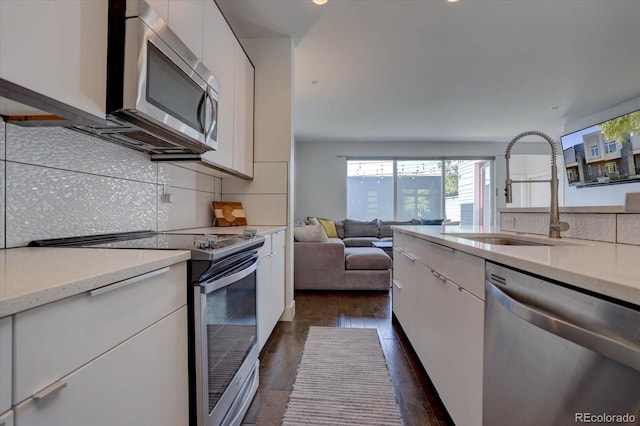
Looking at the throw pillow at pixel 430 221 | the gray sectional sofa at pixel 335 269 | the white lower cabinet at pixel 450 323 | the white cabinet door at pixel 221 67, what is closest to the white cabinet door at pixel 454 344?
the white lower cabinet at pixel 450 323

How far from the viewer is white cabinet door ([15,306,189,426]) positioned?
0.55 m

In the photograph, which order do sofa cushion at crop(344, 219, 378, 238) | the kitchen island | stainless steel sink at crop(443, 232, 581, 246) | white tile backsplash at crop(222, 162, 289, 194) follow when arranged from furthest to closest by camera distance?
sofa cushion at crop(344, 219, 378, 238), white tile backsplash at crop(222, 162, 289, 194), stainless steel sink at crop(443, 232, 581, 246), the kitchen island

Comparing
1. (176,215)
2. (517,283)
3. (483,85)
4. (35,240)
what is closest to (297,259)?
(176,215)

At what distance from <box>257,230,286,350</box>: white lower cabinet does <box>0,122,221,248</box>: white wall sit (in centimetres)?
68

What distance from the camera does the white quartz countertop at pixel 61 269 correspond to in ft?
1.64

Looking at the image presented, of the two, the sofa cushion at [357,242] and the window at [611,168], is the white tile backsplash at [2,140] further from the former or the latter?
the window at [611,168]

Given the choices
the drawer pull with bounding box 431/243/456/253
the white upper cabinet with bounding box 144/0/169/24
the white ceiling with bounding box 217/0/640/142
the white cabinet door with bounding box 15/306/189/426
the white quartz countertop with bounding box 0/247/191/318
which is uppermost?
the white ceiling with bounding box 217/0/640/142

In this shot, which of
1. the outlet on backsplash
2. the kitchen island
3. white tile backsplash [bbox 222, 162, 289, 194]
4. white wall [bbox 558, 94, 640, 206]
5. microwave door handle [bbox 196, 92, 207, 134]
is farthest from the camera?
white wall [bbox 558, 94, 640, 206]

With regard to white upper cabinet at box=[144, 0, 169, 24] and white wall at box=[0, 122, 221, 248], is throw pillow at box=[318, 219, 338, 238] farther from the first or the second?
white upper cabinet at box=[144, 0, 169, 24]

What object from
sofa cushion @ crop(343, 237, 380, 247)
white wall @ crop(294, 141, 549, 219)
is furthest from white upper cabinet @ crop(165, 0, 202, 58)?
white wall @ crop(294, 141, 549, 219)

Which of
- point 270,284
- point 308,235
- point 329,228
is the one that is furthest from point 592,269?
point 329,228

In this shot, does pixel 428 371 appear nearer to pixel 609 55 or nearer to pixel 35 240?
pixel 35 240

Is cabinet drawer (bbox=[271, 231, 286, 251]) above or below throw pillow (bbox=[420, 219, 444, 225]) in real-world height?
below

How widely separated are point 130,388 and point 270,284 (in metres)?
1.47
